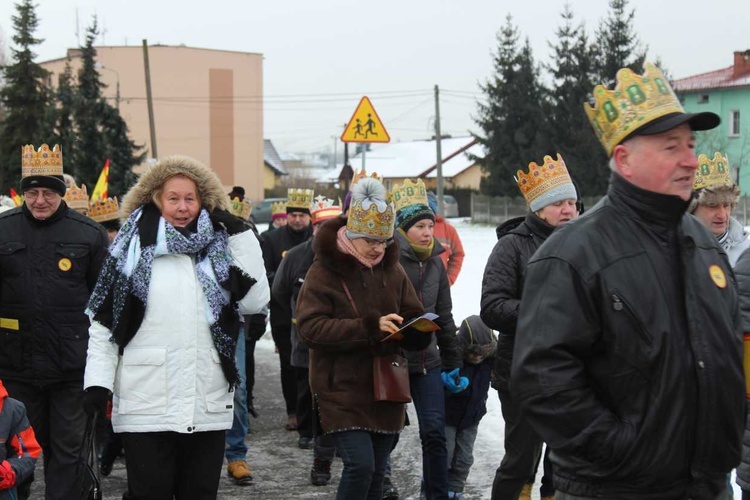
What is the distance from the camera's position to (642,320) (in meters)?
3.08

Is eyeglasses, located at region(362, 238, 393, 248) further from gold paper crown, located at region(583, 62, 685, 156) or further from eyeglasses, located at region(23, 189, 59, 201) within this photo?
gold paper crown, located at region(583, 62, 685, 156)

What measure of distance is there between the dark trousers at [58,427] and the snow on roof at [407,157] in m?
78.0

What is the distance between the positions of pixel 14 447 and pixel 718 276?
3.70 meters

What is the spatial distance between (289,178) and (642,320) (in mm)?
94253

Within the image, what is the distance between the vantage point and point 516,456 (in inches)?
237

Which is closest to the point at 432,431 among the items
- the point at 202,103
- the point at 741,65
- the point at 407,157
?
the point at 741,65

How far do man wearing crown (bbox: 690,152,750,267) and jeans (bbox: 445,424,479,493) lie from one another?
87.5 inches

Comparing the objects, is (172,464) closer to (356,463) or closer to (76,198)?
(356,463)

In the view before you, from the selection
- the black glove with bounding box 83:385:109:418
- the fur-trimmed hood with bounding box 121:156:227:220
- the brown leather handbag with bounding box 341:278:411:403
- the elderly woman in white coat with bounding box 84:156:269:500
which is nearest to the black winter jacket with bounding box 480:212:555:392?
the brown leather handbag with bounding box 341:278:411:403

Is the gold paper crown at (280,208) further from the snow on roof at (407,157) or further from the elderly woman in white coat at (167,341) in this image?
Result: the snow on roof at (407,157)

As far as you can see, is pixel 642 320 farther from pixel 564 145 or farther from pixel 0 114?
pixel 0 114

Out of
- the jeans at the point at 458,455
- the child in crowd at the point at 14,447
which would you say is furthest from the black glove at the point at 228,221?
the jeans at the point at 458,455

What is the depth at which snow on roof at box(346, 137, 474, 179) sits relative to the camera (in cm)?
8656

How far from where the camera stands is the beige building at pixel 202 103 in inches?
2916
